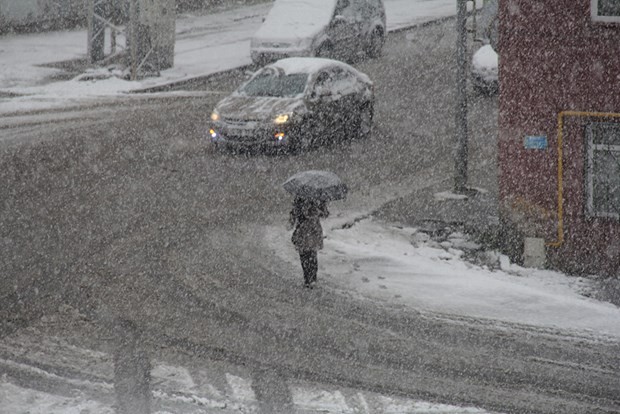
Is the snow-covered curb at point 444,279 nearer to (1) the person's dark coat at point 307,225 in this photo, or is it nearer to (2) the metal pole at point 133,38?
(1) the person's dark coat at point 307,225

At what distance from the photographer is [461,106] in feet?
59.6

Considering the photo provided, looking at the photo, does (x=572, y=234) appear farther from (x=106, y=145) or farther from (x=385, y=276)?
(x=106, y=145)

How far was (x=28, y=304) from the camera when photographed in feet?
40.6

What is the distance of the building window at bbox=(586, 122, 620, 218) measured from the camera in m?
15.1

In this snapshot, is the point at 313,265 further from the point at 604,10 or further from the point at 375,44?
the point at 375,44

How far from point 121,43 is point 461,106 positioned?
15986 millimetres

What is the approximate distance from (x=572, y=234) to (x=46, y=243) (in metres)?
7.36

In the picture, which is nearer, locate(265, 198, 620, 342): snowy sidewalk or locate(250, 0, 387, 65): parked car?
locate(265, 198, 620, 342): snowy sidewalk

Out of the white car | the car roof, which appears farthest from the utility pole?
the white car

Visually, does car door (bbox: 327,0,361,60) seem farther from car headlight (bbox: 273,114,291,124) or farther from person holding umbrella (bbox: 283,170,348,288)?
person holding umbrella (bbox: 283,170,348,288)

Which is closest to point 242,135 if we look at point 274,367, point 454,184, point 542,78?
point 454,184

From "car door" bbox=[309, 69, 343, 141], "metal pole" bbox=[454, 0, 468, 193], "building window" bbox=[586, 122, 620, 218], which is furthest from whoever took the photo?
"car door" bbox=[309, 69, 343, 141]

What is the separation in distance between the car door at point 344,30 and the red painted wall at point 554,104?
43.1ft

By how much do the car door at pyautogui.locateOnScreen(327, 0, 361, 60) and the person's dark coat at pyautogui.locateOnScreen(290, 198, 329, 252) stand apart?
15493mm
